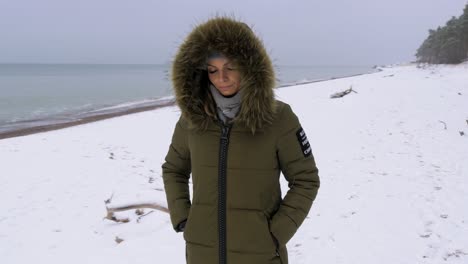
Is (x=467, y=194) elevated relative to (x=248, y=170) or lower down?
lower down

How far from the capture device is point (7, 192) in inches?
260

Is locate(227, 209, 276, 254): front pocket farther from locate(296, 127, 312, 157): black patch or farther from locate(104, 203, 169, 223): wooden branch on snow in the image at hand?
locate(104, 203, 169, 223): wooden branch on snow

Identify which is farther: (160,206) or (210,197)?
(160,206)

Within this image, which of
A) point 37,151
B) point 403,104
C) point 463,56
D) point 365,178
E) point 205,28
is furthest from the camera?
point 463,56

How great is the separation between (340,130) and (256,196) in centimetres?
1007

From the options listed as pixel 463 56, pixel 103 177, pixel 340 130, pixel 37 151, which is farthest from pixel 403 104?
pixel 463 56

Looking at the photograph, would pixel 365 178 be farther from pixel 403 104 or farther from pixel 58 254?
pixel 403 104

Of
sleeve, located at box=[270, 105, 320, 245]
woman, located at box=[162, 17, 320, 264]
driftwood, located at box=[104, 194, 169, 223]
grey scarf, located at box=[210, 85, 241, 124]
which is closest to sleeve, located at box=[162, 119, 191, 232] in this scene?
woman, located at box=[162, 17, 320, 264]

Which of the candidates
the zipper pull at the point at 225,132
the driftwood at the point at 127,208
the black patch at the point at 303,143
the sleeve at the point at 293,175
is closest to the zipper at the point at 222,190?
the zipper pull at the point at 225,132

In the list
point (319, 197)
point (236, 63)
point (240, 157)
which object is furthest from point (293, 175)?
point (319, 197)

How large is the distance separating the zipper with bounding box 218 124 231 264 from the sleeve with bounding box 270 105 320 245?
0.25 meters

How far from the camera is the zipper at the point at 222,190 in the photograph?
68.4 inches

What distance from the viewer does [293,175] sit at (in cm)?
179

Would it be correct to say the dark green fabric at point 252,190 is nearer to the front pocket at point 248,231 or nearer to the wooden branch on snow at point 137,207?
the front pocket at point 248,231
